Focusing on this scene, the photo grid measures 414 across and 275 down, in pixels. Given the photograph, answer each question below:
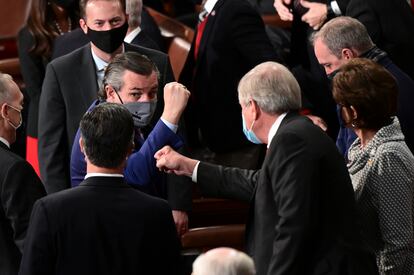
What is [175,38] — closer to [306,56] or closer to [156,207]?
[306,56]

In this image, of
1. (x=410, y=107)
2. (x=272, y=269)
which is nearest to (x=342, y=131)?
(x=410, y=107)

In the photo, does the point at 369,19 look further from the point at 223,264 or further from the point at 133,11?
the point at 223,264

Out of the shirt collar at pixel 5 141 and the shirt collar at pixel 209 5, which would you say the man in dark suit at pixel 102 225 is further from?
the shirt collar at pixel 209 5

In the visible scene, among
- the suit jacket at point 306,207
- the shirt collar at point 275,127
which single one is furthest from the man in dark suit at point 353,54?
the suit jacket at point 306,207

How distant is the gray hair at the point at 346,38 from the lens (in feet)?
17.9

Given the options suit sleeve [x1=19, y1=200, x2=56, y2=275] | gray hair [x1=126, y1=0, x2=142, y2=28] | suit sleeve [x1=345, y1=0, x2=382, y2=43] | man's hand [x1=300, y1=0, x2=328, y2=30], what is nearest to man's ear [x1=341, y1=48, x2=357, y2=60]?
suit sleeve [x1=345, y1=0, x2=382, y2=43]

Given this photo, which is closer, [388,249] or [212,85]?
[388,249]

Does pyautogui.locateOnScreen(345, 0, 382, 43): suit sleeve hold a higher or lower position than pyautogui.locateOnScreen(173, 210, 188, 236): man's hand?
higher

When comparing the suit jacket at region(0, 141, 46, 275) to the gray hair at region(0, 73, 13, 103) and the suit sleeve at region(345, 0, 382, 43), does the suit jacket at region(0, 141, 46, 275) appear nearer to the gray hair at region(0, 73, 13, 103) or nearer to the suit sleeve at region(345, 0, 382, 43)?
the gray hair at region(0, 73, 13, 103)

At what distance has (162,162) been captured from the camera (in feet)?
15.8

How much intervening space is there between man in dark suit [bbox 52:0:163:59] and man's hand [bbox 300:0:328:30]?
892mm

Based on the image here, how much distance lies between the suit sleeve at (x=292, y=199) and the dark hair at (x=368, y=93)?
1.39ft

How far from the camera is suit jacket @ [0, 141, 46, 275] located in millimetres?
4516

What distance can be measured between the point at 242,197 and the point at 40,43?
2388 mm
